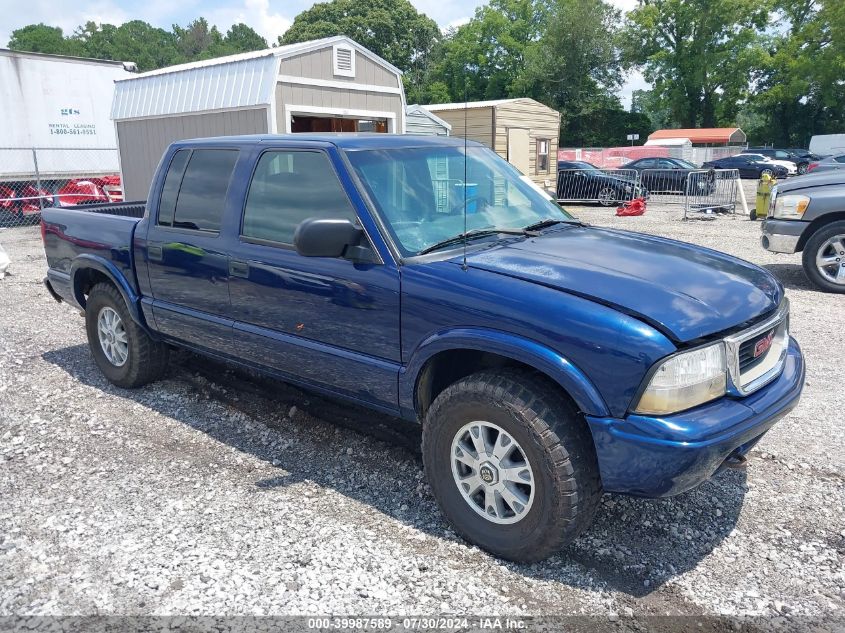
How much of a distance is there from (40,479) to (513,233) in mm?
3077

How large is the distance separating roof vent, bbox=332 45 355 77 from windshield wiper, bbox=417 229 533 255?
10760 mm

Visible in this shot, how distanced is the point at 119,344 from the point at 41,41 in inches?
3833

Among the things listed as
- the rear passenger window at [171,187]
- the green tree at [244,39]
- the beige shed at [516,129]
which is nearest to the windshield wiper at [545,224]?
the rear passenger window at [171,187]

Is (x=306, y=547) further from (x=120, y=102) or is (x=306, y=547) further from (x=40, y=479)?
(x=120, y=102)

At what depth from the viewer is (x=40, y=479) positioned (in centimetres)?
389

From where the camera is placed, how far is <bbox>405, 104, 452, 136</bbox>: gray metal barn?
54.4ft

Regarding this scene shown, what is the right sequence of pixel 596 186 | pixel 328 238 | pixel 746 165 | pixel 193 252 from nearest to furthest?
pixel 328 238, pixel 193 252, pixel 596 186, pixel 746 165

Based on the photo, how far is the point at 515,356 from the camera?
286 centimetres

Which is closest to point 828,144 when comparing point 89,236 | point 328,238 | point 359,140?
point 359,140

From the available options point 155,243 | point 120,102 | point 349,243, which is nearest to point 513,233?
point 349,243

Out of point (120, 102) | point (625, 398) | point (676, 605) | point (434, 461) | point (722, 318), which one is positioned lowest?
point (676, 605)

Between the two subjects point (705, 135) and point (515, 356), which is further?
point (705, 135)

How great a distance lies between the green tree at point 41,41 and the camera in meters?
82.9

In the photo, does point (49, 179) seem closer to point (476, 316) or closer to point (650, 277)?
point (476, 316)
